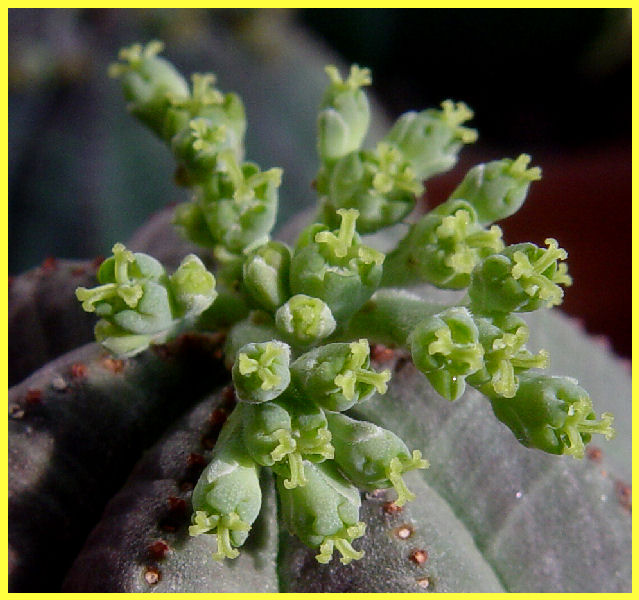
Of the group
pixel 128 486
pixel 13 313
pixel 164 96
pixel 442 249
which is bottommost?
pixel 128 486

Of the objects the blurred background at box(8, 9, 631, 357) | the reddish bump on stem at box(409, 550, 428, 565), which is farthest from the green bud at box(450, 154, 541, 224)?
the blurred background at box(8, 9, 631, 357)

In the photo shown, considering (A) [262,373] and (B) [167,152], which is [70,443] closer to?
(A) [262,373]

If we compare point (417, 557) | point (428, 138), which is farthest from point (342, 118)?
point (417, 557)

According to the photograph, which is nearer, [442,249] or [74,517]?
[442,249]

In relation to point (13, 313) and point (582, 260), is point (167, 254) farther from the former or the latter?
point (582, 260)

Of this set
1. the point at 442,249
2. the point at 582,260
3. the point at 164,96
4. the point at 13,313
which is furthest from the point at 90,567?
the point at 582,260

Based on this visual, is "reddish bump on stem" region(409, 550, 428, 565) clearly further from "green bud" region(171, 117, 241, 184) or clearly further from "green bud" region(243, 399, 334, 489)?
"green bud" region(171, 117, 241, 184)

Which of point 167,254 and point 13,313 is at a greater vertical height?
point 167,254
